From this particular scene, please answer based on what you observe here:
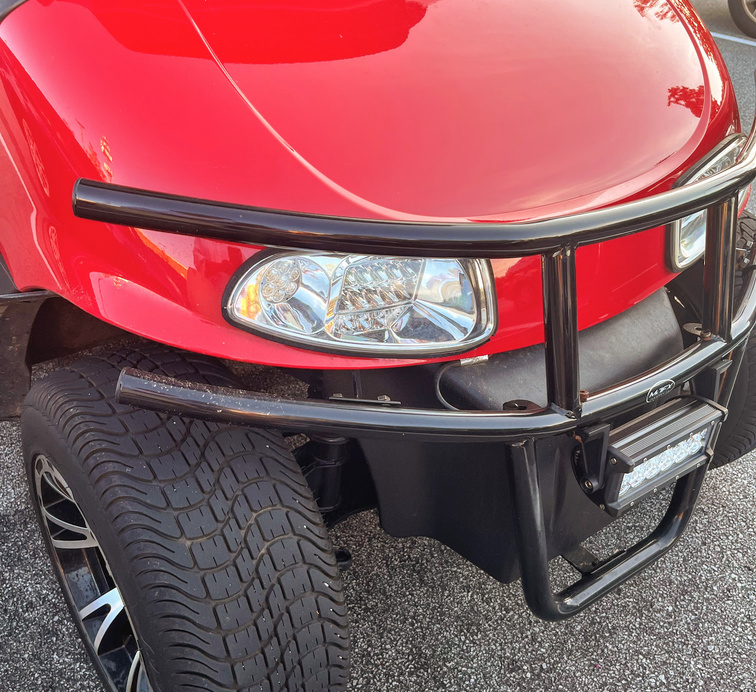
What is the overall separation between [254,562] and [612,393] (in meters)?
0.62

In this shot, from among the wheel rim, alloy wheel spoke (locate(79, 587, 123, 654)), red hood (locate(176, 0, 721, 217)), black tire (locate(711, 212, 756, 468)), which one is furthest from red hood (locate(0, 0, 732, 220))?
alloy wheel spoke (locate(79, 587, 123, 654))

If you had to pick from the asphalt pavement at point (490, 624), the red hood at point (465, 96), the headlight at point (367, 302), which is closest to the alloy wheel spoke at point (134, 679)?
the asphalt pavement at point (490, 624)

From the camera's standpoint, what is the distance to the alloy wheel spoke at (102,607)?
4.82 feet

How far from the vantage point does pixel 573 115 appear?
124 cm

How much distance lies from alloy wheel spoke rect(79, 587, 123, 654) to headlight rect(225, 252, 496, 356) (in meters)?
0.74

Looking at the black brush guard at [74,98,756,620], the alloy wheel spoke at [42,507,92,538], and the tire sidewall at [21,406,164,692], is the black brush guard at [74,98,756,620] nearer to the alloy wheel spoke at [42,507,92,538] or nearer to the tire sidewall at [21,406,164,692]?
the tire sidewall at [21,406,164,692]

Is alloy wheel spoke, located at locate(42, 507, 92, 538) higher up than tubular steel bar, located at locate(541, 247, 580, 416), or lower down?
lower down

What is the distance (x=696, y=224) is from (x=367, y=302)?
27.6 inches

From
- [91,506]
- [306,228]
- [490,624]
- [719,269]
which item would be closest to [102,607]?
[91,506]

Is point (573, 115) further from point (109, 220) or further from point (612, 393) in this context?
point (109, 220)

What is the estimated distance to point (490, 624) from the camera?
1704mm

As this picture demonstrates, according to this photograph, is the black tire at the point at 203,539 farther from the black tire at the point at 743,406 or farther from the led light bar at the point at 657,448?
the black tire at the point at 743,406

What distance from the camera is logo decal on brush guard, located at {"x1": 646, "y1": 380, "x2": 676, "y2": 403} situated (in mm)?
1198

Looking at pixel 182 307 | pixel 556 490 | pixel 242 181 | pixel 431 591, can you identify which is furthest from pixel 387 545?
pixel 242 181
